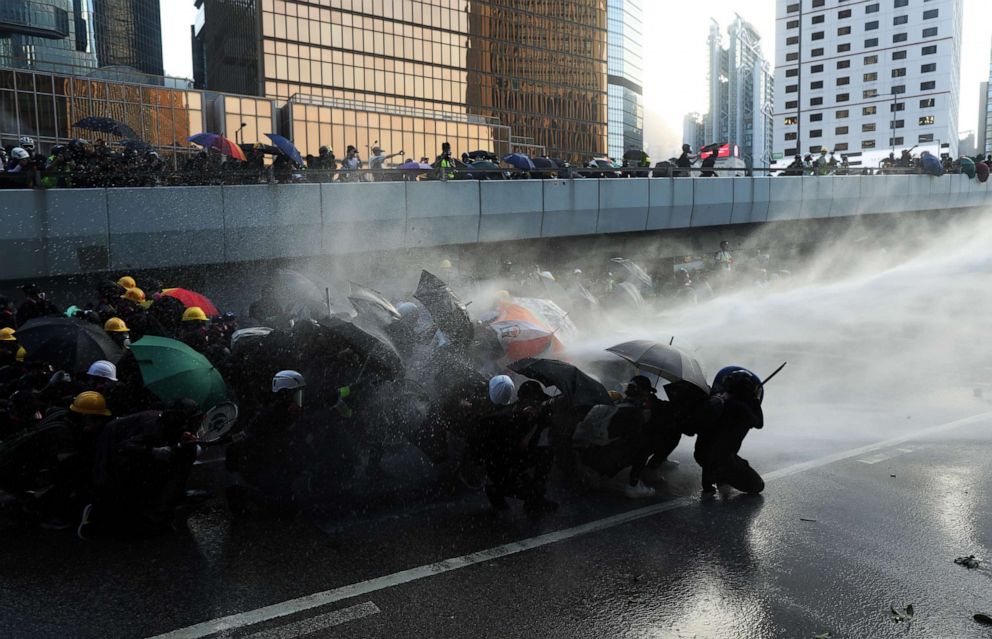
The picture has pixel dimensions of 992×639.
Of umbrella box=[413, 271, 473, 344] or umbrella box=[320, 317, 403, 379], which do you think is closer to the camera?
umbrella box=[320, 317, 403, 379]

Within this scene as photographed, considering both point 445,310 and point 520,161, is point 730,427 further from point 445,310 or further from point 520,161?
point 520,161

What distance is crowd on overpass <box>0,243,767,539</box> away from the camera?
550cm

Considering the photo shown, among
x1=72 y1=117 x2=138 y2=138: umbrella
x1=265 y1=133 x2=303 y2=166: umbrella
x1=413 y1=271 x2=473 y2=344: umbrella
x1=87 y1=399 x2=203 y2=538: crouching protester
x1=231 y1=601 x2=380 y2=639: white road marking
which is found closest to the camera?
x1=231 y1=601 x2=380 y2=639: white road marking

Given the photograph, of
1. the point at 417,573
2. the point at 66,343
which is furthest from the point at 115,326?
the point at 417,573

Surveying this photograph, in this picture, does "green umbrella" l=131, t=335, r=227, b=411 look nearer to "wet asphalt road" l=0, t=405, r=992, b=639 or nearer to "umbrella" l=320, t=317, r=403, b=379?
"wet asphalt road" l=0, t=405, r=992, b=639

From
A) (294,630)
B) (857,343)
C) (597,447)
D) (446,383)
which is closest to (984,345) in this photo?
(857,343)

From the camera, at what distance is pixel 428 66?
6544 centimetres

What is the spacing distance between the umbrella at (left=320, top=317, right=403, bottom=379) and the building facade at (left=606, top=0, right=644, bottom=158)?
11702 centimetres

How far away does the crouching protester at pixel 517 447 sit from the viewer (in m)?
5.95

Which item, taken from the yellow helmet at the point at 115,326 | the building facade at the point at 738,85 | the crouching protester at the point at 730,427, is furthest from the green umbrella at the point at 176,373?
the building facade at the point at 738,85

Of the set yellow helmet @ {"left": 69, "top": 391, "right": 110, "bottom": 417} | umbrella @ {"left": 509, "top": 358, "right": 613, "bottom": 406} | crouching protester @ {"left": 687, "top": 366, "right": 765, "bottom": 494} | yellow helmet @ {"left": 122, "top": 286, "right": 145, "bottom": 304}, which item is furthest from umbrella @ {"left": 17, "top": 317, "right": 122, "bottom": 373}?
crouching protester @ {"left": 687, "top": 366, "right": 765, "bottom": 494}

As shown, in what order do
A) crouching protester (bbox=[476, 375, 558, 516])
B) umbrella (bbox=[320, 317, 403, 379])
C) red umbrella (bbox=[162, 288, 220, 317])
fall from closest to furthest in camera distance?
crouching protester (bbox=[476, 375, 558, 516])
umbrella (bbox=[320, 317, 403, 379])
red umbrella (bbox=[162, 288, 220, 317])

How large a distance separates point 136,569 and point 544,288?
9.63 m

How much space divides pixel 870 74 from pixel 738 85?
296 feet
